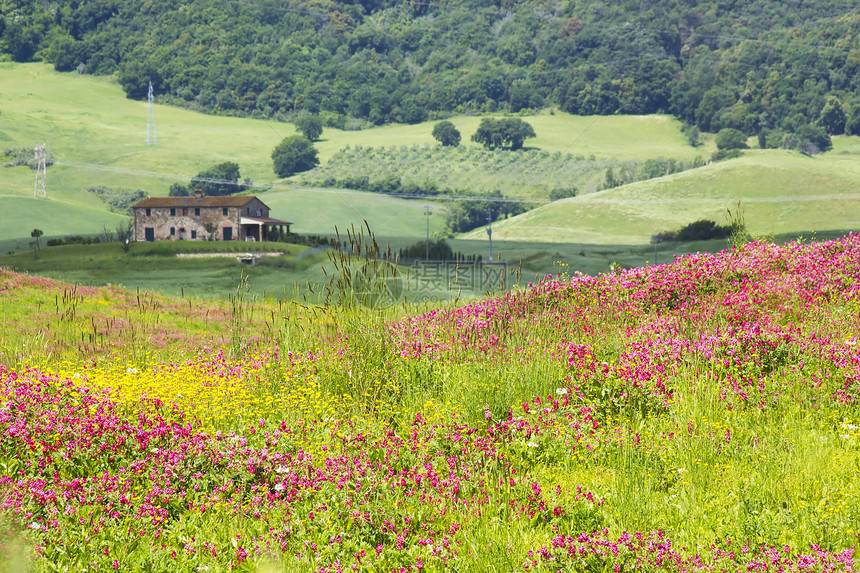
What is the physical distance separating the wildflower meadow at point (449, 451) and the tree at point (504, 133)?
141 m

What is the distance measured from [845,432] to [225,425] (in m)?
6.04

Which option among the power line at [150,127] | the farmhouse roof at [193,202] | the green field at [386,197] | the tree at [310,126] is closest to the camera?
the farmhouse roof at [193,202]

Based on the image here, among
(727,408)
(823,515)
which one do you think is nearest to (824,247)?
(727,408)

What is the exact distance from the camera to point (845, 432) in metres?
6.47

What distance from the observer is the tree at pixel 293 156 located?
13362 centimetres

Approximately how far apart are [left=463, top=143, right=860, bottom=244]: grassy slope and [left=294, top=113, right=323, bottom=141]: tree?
61378mm

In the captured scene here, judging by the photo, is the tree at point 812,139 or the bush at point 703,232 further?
the tree at point 812,139

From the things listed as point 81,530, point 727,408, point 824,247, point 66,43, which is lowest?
point 81,530

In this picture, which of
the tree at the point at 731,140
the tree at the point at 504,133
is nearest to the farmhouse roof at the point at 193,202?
the tree at the point at 504,133

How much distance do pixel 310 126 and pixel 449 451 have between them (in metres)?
155

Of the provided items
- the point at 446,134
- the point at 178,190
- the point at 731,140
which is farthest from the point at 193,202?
the point at 731,140

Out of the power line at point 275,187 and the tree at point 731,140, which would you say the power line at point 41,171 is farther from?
the tree at point 731,140

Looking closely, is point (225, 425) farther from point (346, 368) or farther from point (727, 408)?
point (727, 408)

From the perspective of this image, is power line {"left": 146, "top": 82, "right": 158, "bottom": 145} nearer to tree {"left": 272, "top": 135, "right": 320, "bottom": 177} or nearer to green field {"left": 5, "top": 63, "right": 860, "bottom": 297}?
green field {"left": 5, "top": 63, "right": 860, "bottom": 297}
